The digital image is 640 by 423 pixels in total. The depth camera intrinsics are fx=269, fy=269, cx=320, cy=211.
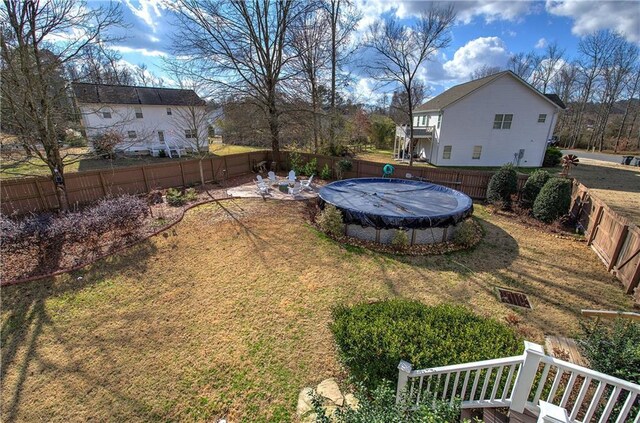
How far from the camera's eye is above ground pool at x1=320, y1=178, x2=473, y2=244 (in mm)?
8242

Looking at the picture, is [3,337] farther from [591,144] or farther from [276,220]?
[591,144]

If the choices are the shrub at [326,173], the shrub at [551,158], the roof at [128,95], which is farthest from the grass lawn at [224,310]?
the shrub at [551,158]

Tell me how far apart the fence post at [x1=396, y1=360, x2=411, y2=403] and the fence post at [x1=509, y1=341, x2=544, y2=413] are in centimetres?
107

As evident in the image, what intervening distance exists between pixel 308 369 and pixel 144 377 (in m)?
2.47

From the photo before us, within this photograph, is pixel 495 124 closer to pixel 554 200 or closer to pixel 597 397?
pixel 554 200

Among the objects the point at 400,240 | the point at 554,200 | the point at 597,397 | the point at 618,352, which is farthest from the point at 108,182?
the point at 554,200

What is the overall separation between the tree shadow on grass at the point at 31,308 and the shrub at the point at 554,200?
12.8 m

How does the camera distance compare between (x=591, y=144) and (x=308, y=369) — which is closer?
(x=308, y=369)

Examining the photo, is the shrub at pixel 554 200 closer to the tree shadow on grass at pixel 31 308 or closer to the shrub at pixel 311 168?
the shrub at pixel 311 168

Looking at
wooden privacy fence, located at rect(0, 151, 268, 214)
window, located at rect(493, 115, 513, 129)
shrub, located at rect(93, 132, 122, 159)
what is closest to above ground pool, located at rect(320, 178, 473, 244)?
Result: wooden privacy fence, located at rect(0, 151, 268, 214)

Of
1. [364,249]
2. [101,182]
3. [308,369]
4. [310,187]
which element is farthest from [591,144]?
[101,182]

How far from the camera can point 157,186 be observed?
13.0 metres

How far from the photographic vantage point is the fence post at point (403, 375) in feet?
9.61

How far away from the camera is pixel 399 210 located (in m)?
9.24
